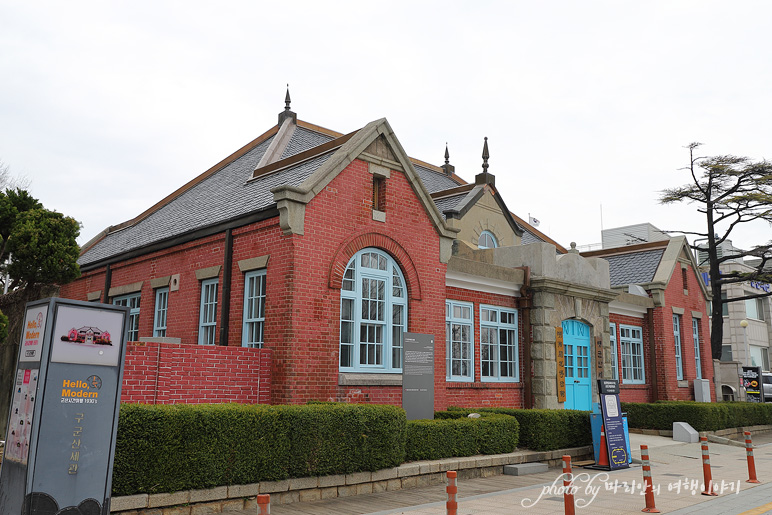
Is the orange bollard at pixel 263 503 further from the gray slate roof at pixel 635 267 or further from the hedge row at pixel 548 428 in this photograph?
the gray slate roof at pixel 635 267

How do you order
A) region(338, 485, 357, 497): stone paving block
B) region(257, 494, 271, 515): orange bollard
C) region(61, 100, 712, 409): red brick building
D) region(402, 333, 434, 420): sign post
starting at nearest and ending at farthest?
region(257, 494, 271, 515): orange bollard < region(338, 485, 357, 497): stone paving block < region(61, 100, 712, 409): red brick building < region(402, 333, 434, 420): sign post

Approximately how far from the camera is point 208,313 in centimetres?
1460

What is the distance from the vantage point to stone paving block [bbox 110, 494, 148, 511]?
7469 millimetres

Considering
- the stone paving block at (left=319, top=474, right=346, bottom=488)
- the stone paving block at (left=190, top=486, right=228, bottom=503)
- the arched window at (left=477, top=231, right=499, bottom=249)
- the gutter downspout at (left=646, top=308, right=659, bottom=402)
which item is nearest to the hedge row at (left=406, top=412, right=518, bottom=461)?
the stone paving block at (left=319, top=474, right=346, bottom=488)

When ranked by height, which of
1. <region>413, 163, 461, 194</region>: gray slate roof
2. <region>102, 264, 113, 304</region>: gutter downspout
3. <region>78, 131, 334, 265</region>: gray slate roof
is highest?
<region>413, 163, 461, 194</region>: gray slate roof

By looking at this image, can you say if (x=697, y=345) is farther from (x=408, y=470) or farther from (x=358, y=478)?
(x=358, y=478)

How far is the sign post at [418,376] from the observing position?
12.4 metres

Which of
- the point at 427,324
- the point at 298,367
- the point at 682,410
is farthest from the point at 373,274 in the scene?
the point at 682,410

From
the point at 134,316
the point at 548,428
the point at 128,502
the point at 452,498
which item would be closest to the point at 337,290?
the point at 548,428

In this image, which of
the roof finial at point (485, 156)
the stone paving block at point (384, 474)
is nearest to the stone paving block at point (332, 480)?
the stone paving block at point (384, 474)

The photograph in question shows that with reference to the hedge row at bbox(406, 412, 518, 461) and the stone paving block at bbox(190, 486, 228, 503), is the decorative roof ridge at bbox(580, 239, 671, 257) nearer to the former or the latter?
the hedge row at bbox(406, 412, 518, 461)

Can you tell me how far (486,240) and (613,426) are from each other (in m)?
9.46

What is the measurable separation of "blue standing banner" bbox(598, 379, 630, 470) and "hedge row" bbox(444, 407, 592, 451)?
1.07 meters

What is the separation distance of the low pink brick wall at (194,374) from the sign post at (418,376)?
2665 millimetres
